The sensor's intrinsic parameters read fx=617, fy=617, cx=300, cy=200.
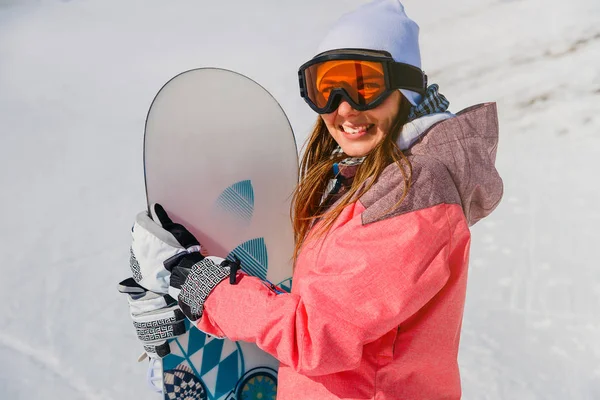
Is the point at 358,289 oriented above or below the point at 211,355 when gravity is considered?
above

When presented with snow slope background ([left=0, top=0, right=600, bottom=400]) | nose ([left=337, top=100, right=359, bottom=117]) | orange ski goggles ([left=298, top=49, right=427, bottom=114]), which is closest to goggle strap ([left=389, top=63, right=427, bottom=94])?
orange ski goggles ([left=298, top=49, right=427, bottom=114])

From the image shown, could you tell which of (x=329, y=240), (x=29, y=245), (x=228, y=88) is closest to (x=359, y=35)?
(x=329, y=240)

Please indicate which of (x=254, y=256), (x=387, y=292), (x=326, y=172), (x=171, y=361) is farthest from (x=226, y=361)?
(x=387, y=292)

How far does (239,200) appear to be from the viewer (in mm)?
1609

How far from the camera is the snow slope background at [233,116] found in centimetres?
253

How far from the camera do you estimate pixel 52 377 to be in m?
2.43

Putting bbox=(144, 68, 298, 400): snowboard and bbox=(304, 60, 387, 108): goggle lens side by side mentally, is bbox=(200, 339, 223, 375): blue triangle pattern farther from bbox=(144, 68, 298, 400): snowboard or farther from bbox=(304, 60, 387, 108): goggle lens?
bbox=(304, 60, 387, 108): goggle lens

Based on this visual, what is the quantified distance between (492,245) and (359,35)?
205cm

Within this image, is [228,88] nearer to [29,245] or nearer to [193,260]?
[193,260]

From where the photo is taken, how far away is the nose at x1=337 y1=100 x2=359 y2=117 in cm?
123

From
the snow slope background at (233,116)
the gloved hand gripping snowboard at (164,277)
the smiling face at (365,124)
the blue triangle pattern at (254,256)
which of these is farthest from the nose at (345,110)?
the snow slope background at (233,116)

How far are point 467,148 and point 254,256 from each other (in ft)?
2.36

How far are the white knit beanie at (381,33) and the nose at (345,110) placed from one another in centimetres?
11

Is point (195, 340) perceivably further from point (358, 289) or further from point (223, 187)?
point (358, 289)
